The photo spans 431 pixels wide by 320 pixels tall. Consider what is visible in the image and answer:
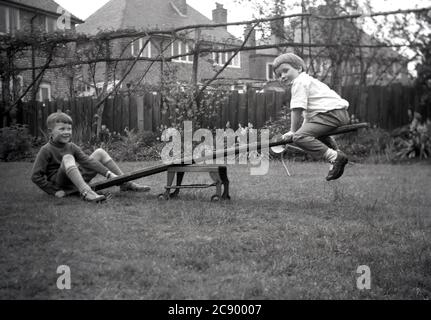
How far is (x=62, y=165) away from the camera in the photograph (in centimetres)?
534

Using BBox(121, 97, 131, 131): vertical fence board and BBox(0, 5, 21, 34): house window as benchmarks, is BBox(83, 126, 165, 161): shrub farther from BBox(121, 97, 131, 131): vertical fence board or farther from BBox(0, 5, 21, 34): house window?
BBox(0, 5, 21, 34): house window

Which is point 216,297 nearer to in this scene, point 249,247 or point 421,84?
point 249,247

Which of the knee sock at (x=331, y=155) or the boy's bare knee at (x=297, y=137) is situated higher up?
the boy's bare knee at (x=297, y=137)

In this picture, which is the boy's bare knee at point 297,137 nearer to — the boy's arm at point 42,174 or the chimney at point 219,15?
the boy's arm at point 42,174

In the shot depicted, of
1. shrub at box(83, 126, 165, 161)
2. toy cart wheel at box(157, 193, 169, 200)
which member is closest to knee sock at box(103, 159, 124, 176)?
toy cart wheel at box(157, 193, 169, 200)

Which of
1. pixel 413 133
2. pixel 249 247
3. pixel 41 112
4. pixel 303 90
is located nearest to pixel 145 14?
pixel 41 112

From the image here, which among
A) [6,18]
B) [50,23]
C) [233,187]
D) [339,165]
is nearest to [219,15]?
[50,23]

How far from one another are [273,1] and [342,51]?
231 centimetres

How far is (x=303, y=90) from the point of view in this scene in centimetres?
509

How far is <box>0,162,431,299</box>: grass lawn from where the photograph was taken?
2625 mm

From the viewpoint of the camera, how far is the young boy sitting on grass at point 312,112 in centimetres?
504

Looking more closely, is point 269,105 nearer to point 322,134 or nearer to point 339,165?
point 322,134

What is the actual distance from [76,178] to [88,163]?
508 mm

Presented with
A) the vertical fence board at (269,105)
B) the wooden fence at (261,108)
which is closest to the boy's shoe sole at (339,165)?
the wooden fence at (261,108)
